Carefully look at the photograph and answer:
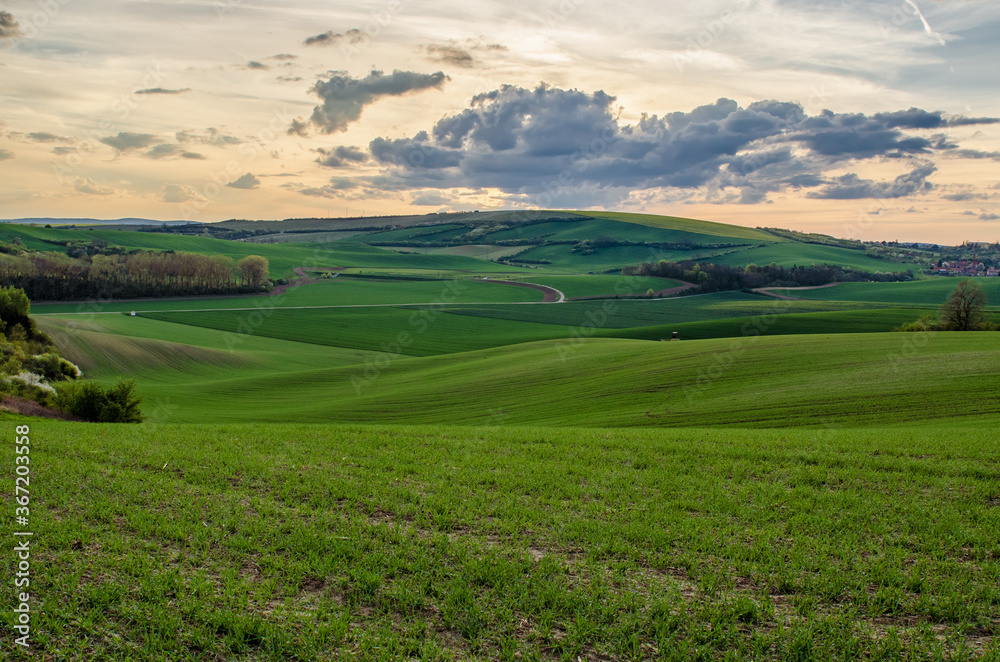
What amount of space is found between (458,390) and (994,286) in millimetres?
119338

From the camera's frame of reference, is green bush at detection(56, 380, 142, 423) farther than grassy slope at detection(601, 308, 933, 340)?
No

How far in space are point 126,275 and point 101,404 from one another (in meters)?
77.9

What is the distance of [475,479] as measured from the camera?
11672 mm

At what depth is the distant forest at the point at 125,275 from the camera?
8388cm

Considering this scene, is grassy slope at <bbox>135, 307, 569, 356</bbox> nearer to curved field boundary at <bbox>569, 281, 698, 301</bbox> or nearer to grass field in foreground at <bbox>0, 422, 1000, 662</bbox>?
curved field boundary at <bbox>569, 281, 698, 301</bbox>

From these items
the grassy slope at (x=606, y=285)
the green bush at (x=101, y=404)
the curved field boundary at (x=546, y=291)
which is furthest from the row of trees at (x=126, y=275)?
the green bush at (x=101, y=404)

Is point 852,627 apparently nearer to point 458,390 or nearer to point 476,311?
point 458,390

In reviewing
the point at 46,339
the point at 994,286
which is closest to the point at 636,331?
the point at 46,339

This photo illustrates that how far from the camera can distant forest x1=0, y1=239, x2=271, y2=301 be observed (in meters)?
83.9

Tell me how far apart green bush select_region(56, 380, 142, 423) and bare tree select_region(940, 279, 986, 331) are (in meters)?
59.7

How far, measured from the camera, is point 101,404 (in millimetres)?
25922

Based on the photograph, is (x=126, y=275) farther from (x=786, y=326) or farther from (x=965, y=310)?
(x=965, y=310)

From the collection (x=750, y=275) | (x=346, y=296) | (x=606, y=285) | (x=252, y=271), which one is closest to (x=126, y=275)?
(x=252, y=271)

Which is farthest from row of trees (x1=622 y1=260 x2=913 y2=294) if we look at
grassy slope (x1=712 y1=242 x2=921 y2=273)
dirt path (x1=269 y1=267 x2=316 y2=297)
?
dirt path (x1=269 y1=267 x2=316 y2=297)
